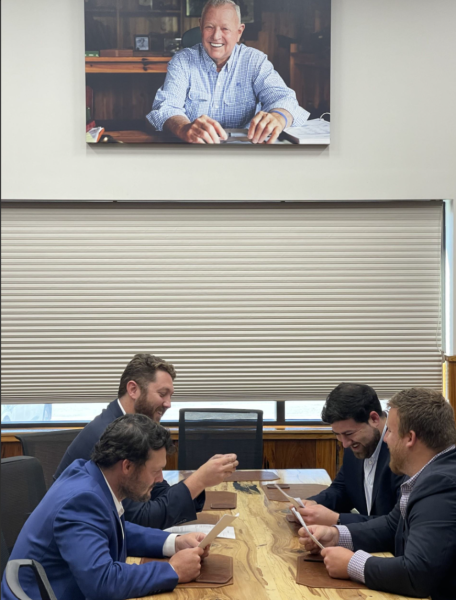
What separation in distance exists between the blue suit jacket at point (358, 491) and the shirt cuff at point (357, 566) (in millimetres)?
522

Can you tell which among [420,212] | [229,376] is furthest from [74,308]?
[420,212]

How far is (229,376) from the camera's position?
4492 mm

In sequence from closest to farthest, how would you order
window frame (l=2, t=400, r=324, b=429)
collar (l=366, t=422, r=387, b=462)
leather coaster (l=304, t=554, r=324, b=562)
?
leather coaster (l=304, t=554, r=324, b=562), collar (l=366, t=422, r=387, b=462), window frame (l=2, t=400, r=324, b=429)

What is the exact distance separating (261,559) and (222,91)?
11.2 ft

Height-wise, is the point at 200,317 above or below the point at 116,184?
below

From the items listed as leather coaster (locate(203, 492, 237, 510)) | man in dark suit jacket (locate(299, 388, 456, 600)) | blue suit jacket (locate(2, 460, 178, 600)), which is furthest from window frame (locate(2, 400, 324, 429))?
blue suit jacket (locate(2, 460, 178, 600))

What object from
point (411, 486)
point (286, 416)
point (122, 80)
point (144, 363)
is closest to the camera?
point (411, 486)

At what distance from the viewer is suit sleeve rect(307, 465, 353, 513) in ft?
9.24

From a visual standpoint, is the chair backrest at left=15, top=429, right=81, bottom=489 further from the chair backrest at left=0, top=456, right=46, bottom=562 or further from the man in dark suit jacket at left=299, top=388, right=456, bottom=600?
the man in dark suit jacket at left=299, top=388, right=456, bottom=600

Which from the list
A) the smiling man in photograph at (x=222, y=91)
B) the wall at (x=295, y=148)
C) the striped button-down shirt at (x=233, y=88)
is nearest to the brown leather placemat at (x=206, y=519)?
the wall at (x=295, y=148)

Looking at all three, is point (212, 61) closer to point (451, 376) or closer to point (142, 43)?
point (142, 43)

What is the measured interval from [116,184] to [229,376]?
65.6 inches

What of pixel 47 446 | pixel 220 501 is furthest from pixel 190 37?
pixel 220 501

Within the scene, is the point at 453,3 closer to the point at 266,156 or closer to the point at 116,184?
the point at 266,156
